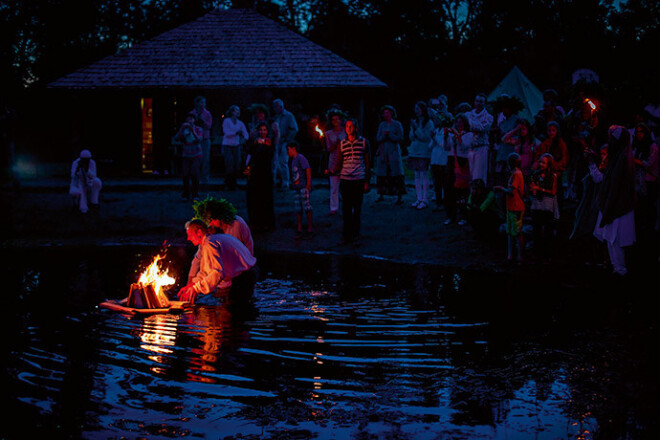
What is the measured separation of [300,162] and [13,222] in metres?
6.22

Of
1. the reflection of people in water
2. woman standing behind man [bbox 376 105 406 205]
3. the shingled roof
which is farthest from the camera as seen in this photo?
the shingled roof

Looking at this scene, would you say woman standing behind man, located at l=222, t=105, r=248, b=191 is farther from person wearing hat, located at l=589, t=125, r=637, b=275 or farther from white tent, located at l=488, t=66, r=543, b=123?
person wearing hat, located at l=589, t=125, r=637, b=275

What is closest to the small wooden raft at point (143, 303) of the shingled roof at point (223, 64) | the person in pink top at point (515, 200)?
the person in pink top at point (515, 200)

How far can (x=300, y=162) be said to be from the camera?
16.0 metres

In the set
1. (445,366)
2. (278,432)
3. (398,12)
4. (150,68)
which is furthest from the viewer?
(398,12)

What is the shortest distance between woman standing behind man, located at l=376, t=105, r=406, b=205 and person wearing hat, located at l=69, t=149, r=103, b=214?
6.04m

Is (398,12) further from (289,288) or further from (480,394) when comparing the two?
(480,394)

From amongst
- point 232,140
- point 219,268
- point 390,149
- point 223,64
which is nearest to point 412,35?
point 223,64

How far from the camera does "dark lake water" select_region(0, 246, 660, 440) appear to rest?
607 centimetres

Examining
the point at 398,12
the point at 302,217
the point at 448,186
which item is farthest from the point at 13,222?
the point at 398,12

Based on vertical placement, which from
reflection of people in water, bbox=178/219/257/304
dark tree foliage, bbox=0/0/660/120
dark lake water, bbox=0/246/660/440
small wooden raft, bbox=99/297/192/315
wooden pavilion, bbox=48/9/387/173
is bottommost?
dark lake water, bbox=0/246/660/440

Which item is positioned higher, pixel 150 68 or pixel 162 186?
pixel 150 68

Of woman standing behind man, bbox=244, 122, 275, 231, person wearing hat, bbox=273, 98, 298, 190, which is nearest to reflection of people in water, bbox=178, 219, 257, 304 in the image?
woman standing behind man, bbox=244, 122, 275, 231

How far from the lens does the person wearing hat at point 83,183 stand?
1908cm
